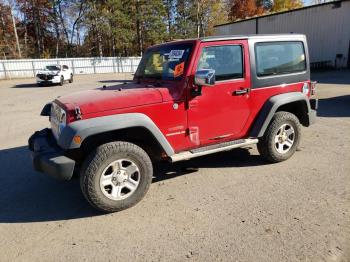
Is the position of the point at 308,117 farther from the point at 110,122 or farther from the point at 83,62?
the point at 83,62

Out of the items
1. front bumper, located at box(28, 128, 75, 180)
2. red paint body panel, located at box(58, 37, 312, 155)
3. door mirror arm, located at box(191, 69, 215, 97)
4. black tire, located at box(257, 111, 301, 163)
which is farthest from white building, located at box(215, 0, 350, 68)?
front bumper, located at box(28, 128, 75, 180)

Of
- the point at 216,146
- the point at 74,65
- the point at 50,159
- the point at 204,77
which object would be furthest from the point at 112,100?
the point at 74,65

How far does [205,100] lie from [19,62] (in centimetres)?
3141

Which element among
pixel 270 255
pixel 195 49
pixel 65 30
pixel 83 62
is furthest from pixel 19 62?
pixel 270 255

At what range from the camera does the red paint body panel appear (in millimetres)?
3975

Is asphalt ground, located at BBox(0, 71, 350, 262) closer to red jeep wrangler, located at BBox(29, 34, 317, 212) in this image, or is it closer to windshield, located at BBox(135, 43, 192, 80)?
red jeep wrangler, located at BBox(29, 34, 317, 212)

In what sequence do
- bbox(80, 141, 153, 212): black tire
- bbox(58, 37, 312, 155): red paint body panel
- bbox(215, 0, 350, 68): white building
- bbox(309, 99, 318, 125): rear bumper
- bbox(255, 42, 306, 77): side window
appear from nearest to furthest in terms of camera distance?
bbox(80, 141, 153, 212): black tire
bbox(58, 37, 312, 155): red paint body panel
bbox(255, 42, 306, 77): side window
bbox(309, 99, 318, 125): rear bumper
bbox(215, 0, 350, 68): white building

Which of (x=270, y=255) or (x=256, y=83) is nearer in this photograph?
(x=270, y=255)

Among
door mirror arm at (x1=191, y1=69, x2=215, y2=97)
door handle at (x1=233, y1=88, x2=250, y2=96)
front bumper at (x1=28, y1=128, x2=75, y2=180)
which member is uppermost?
door mirror arm at (x1=191, y1=69, x2=215, y2=97)

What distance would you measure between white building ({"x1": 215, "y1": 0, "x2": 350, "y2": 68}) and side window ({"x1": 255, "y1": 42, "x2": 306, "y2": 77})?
2200 centimetres

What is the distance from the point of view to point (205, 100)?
448 centimetres

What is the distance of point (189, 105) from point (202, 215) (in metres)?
1.42

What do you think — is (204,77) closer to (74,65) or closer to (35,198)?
(35,198)

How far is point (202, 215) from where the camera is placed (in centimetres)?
380
